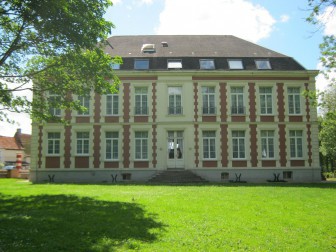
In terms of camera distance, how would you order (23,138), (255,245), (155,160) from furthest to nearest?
(23,138) → (155,160) → (255,245)

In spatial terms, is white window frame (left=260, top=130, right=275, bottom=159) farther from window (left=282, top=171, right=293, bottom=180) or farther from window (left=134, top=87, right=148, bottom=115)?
window (left=134, top=87, right=148, bottom=115)

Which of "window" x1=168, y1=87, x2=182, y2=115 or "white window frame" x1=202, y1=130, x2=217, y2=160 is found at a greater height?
"window" x1=168, y1=87, x2=182, y2=115

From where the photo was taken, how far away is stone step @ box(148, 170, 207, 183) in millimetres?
21078

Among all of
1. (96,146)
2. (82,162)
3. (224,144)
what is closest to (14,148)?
(82,162)

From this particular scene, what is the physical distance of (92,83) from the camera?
13.0 metres

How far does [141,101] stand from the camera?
23922 millimetres

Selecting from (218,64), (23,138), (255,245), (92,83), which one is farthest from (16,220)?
(23,138)

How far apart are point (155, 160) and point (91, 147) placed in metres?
4.63

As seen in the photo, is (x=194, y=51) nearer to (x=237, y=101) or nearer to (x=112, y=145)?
(x=237, y=101)

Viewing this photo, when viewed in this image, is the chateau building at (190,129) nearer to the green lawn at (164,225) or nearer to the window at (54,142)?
the window at (54,142)

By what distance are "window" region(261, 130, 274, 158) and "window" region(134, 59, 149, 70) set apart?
982cm

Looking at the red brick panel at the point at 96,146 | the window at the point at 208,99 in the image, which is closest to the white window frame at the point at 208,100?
the window at the point at 208,99

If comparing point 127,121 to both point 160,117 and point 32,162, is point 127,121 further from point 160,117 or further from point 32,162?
point 32,162

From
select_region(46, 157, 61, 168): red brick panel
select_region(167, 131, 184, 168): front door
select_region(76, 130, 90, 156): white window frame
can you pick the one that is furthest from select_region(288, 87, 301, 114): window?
select_region(46, 157, 61, 168): red brick panel
